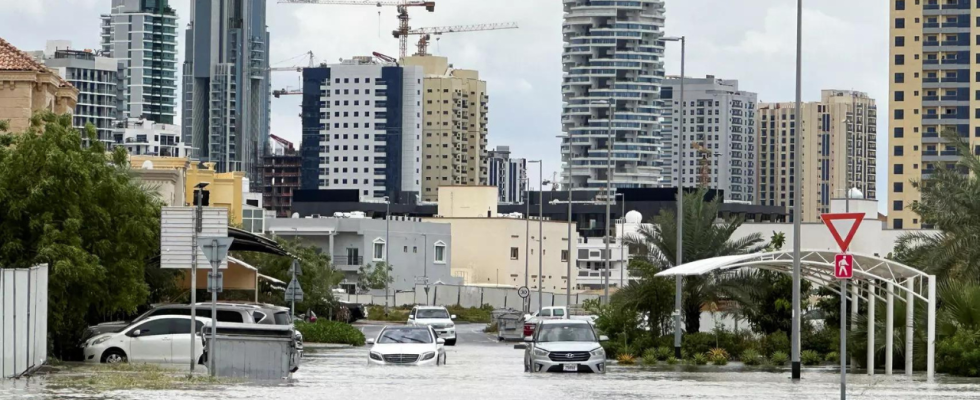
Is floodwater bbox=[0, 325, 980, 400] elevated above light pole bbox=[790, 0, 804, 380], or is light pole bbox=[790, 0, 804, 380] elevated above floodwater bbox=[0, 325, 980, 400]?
light pole bbox=[790, 0, 804, 380]

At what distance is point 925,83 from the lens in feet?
625

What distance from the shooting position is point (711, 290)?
4875 cm

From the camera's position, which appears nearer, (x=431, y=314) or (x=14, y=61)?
(x=14, y=61)

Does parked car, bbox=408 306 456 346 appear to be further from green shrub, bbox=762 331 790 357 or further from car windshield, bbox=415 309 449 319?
green shrub, bbox=762 331 790 357

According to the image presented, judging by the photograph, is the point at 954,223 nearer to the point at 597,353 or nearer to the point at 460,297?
the point at 597,353

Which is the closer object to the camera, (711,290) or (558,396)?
(558,396)

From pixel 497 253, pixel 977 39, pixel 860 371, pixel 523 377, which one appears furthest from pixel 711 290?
pixel 977 39

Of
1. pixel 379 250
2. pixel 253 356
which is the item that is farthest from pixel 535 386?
pixel 379 250

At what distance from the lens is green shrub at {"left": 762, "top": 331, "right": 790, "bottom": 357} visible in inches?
1779

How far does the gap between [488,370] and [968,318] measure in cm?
1143

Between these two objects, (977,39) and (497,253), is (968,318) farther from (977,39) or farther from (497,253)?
(977,39)

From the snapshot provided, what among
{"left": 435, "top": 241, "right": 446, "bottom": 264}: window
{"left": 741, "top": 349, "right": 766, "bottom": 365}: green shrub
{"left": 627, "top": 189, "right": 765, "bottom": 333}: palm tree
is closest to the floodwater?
{"left": 741, "top": 349, "right": 766, "bottom": 365}: green shrub

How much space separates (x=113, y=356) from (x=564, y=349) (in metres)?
10.1

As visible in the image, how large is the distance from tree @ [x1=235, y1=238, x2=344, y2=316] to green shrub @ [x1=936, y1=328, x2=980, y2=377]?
2733cm
